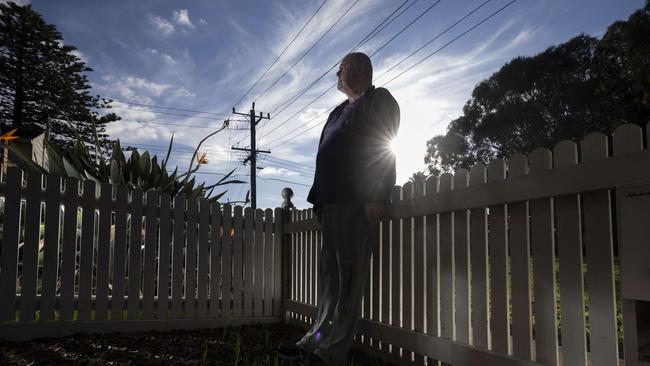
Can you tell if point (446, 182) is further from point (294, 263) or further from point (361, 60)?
point (294, 263)

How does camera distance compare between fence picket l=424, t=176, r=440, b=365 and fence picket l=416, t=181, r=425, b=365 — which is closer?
fence picket l=424, t=176, r=440, b=365

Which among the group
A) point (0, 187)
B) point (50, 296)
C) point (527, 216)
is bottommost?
point (50, 296)

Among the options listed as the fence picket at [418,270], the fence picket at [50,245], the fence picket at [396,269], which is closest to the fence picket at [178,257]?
the fence picket at [50,245]

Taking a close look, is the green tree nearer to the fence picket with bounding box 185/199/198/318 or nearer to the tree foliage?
the tree foliage

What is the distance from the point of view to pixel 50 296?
142 inches

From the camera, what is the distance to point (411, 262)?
2.74 m

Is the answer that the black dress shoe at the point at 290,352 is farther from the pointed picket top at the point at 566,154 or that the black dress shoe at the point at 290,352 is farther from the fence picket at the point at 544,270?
the pointed picket top at the point at 566,154

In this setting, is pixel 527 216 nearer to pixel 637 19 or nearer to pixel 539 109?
pixel 637 19

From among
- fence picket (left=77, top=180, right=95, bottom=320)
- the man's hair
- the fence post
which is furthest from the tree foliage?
fence picket (left=77, top=180, right=95, bottom=320)

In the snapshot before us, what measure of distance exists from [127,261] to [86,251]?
44 centimetres

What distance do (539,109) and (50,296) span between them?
2166 centimetres

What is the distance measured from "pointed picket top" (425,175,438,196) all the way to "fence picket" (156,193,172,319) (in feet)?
7.73

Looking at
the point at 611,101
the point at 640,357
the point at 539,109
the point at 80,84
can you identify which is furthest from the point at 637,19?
the point at 80,84

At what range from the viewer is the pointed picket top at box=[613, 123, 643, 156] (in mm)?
1672
